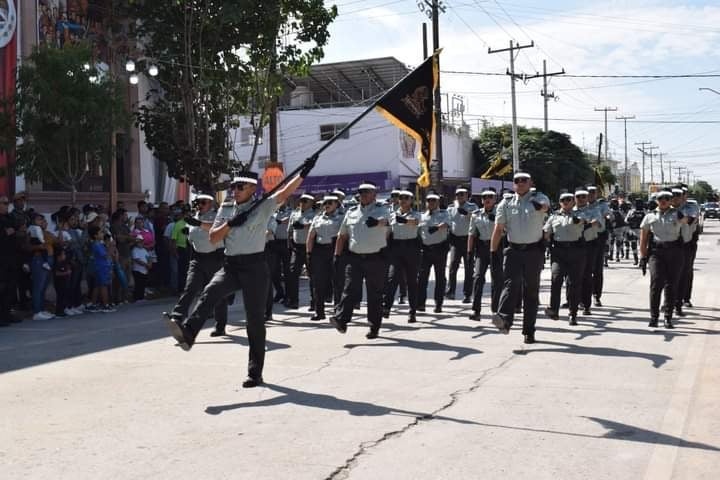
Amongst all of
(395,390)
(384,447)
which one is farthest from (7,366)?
(384,447)

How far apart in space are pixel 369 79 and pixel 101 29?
90.4 feet

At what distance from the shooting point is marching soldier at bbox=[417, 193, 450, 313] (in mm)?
13180

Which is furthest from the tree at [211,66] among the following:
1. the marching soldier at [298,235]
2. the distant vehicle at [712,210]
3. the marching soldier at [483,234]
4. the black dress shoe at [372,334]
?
the distant vehicle at [712,210]

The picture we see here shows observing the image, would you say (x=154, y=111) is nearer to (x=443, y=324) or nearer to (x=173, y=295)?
(x=173, y=295)

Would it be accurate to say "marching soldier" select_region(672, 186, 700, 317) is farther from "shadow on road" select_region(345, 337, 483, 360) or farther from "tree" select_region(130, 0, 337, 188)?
"tree" select_region(130, 0, 337, 188)

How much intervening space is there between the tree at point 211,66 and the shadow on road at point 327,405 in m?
12.7

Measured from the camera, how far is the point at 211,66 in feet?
66.2

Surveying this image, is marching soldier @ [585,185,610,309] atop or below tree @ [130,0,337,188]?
below

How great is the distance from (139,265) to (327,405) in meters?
10.2

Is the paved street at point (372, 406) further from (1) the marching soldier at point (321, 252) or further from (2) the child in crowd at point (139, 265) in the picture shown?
(2) the child in crowd at point (139, 265)

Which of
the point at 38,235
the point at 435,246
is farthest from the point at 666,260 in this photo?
the point at 38,235

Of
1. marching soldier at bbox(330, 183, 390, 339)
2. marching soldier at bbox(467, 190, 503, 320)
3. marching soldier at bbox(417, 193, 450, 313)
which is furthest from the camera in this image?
marching soldier at bbox(417, 193, 450, 313)

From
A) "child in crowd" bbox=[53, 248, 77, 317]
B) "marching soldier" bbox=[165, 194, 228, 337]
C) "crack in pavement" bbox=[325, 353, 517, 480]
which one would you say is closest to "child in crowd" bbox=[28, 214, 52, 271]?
"child in crowd" bbox=[53, 248, 77, 317]

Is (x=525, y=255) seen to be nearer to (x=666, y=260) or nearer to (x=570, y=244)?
(x=570, y=244)
